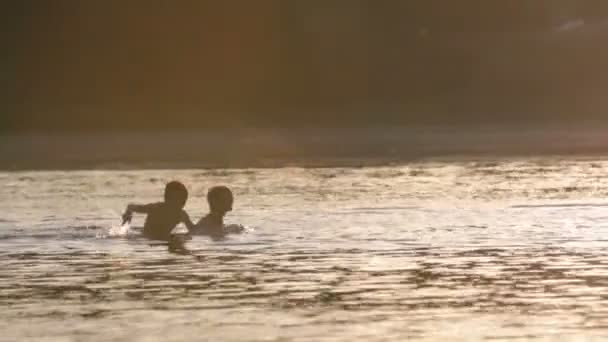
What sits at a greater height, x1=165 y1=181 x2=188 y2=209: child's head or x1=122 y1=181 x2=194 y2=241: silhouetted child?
x1=165 y1=181 x2=188 y2=209: child's head

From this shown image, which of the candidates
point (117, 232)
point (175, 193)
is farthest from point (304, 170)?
point (117, 232)

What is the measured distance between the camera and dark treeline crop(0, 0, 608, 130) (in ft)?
167

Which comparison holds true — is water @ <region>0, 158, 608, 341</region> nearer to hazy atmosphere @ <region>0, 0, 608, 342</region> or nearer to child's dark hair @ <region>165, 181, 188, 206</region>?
hazy atmosphere @ <region>0, 0, 608, 342</region>

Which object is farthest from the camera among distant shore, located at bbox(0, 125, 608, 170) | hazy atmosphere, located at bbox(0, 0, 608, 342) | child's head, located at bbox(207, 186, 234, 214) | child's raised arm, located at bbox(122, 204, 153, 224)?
distant shore, located at bbox(0, 125, 608, 170)

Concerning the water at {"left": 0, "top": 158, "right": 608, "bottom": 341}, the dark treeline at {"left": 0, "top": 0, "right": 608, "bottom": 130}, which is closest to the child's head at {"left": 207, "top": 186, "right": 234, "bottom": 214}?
the water at {"left": 0, "top": 158, "right": 608, "bottom": 341}

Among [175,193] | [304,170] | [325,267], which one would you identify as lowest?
[325,267]

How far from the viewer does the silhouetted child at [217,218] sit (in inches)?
762

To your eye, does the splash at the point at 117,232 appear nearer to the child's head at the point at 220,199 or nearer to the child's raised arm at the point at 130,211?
the child's raised arm at the point at 130,211

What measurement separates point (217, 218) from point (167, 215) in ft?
1.89

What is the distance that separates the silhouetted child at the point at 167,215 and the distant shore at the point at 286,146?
14.1 metres

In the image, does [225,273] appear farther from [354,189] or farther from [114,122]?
[114,122]

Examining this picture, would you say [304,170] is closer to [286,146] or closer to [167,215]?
[286,146]

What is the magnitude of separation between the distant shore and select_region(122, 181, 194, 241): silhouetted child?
46.2 feet

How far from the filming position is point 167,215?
19.7 meters
